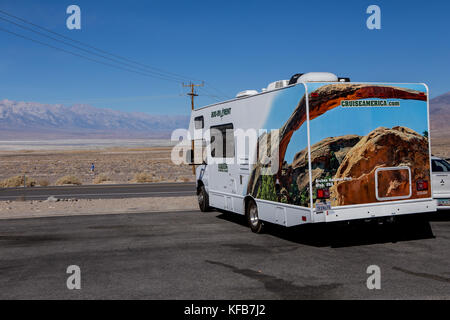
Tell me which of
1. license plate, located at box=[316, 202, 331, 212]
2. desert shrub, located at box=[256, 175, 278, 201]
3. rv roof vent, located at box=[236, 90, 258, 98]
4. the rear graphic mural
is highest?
rv roof vent, located at box=[236, 90, 258, 98]

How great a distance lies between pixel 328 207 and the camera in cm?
909

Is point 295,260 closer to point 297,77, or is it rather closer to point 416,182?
point 416,182

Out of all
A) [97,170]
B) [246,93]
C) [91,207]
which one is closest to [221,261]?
[246,93]

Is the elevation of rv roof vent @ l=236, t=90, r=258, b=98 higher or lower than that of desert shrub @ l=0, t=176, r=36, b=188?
higher

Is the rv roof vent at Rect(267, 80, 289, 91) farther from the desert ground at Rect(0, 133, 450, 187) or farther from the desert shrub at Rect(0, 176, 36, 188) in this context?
the desert shrub at Rect(0, 176, 36, 188)

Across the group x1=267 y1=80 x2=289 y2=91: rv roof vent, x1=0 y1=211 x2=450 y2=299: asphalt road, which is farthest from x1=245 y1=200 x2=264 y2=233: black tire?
x1=267 y1=80 x2=289 y2=91: rv roof vent

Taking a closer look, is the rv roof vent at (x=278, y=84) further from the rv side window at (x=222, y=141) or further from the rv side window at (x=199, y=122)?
the rv side window at (x=199, y=122)

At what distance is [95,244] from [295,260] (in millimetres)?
4517

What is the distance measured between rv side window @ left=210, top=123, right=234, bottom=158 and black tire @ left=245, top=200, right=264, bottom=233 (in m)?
1.38

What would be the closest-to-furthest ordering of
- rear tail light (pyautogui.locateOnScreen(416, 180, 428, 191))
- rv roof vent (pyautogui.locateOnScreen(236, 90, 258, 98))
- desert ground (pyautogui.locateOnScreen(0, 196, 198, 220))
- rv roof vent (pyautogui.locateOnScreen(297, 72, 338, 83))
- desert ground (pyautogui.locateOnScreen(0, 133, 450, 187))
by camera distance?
rv roof vent (pyautogui.locateOnScreen(297, 72, 338, 83)) < rear tail light (pyautogui.locateOnScreen(416, 180, 428, 191)) < rv roof vent (pyautogui.locateOnScreen(236, 90, 258, 98)) < desert ground (pyautogui.locateOnScreen(0, 196, 198, 220)) < desert ground (pyautogui.locateOnScreen(0, 133, 450, 187))

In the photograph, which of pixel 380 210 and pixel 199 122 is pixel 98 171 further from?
pixel 380 210

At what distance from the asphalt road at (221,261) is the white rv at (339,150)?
808mm

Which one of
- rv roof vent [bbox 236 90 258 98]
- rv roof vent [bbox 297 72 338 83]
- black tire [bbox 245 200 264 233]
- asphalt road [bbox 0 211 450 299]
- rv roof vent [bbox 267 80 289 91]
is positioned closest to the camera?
asphalt road [bbox 0 211 450 299]

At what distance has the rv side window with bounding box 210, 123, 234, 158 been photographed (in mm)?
12219
